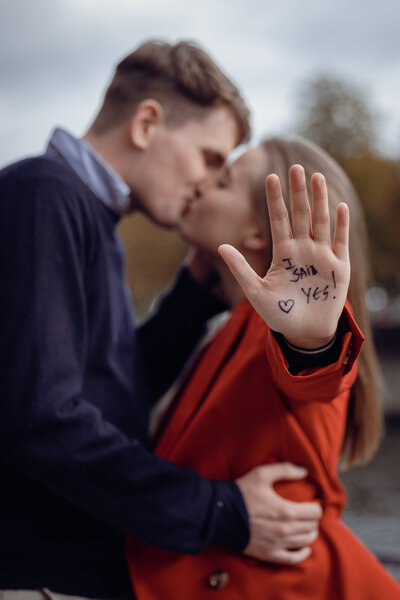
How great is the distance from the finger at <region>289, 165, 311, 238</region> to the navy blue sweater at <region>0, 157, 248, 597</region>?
64 cm

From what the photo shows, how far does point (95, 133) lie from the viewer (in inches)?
102

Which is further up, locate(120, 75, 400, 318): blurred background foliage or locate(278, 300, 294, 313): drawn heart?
locate(278, 300, 294, 313): drawn heart

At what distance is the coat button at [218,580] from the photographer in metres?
1.81

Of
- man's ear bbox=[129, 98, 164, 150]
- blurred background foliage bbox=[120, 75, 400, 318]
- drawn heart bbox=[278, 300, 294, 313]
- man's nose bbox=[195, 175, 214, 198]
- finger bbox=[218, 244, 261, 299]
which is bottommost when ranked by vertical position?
blurred background foliage bbox=[120, 75, 400, 318]

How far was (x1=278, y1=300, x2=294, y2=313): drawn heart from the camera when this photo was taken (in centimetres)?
145

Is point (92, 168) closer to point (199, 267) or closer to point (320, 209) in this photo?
point (199, 267)

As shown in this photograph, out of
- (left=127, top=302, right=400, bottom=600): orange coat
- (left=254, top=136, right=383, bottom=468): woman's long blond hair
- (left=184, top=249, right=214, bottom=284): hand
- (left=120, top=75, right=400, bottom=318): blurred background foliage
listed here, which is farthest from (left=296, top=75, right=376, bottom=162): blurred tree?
(left=127, top=302, right=400, bottom=600): orange coat

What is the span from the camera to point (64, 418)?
5.47 feet

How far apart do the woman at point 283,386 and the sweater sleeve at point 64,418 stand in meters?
0.13

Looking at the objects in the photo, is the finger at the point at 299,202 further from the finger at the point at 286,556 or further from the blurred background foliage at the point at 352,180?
the blurred background foliage at the point at 352,180

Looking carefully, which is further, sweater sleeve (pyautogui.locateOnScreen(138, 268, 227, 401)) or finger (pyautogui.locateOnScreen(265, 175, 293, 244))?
sweater sleeve (pyautogui.locateOnScreen(138, 268, 227, 401))

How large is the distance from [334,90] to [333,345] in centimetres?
2882

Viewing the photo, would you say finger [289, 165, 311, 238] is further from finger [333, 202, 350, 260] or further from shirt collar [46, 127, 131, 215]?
shirt collar [46, 127, 131, 215]

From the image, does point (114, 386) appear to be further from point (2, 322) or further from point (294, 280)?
point (294, 280)
